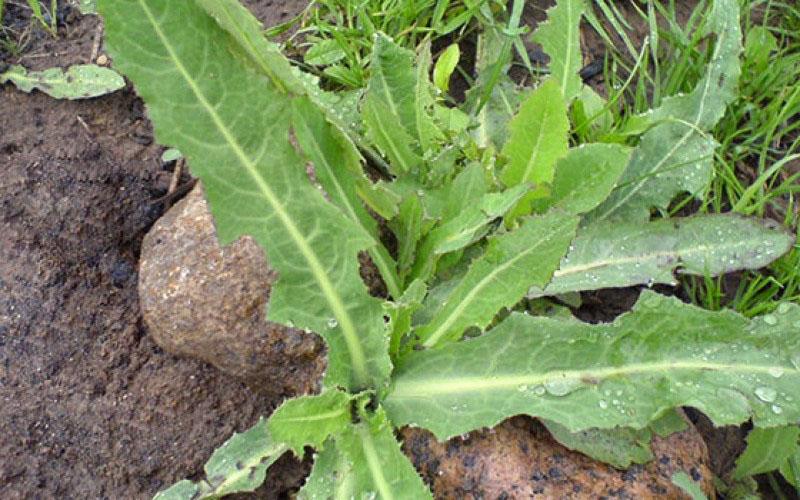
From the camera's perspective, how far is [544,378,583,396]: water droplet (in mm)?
1857

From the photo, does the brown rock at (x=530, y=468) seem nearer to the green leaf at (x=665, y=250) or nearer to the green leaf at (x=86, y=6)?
the green leaf at (x=665, y=250)

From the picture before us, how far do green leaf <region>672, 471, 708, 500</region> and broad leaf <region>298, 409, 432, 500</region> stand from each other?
0.57 meters

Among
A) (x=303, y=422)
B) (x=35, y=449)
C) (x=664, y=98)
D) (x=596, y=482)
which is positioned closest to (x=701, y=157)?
(x=664, y=98)

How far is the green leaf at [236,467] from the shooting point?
192cm

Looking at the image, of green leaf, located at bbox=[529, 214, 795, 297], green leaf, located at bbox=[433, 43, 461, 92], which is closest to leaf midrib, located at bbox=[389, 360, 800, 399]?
green leaf, located at bbox=[529, 214, 795, 297]

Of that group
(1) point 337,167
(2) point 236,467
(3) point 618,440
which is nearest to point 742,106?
(3) point 618,440

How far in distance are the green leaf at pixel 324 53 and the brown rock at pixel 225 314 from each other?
70 centimetres

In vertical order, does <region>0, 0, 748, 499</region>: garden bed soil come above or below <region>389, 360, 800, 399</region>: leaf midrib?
below

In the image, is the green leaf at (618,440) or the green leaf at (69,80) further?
the green leaf at (69,80)

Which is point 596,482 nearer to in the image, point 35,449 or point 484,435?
point 484,435

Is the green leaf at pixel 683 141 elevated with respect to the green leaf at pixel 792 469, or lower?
elevated

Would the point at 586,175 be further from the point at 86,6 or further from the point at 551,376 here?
the point at 86,6

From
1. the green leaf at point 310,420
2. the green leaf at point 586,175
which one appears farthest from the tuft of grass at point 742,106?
the green leaf at point 310,420

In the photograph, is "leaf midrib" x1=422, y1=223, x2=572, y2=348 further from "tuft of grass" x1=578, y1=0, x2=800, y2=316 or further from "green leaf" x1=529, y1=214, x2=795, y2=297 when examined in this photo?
"tuft of grass" x1=578, y1=0, x2=800, y2=316
